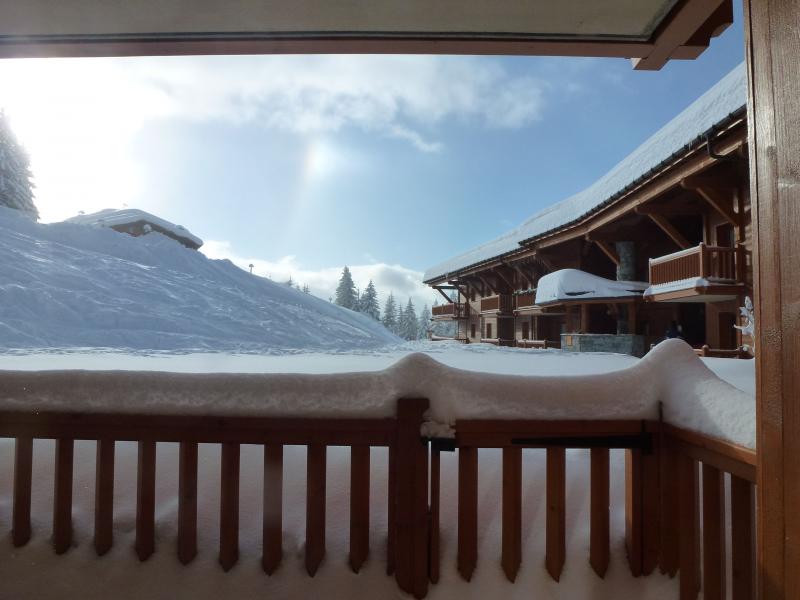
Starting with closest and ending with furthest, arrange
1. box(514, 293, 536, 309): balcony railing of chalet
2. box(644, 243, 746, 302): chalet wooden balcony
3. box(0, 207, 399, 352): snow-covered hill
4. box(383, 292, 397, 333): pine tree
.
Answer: box(644, 243, 746, 302): chalet wooden balcony < box(0, 207, 399, 352): snow-covered hill < box(514, 293, 536, 309): balcony railing of chalet < box(383, 292, 397, 333): pine tree

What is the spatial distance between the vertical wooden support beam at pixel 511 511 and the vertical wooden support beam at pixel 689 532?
624 millimetres

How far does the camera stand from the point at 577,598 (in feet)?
5.44

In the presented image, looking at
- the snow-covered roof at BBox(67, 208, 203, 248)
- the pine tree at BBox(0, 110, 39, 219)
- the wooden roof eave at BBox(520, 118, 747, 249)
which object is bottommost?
the wooden roof eave at BBox(520, 118, 747, 249)

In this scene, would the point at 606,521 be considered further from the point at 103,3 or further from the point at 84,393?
the point at 103,3

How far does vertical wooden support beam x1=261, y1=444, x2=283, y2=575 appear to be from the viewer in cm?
172

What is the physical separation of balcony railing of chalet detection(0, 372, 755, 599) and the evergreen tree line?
129 ft

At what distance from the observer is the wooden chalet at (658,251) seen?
7555mm

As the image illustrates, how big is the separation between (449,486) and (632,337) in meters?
10.4

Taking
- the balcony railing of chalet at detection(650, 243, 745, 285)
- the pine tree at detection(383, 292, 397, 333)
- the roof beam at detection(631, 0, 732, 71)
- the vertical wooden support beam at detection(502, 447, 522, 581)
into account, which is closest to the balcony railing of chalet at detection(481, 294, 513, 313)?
the balcony railing of chalet at detection(650, 243, 745, 285)

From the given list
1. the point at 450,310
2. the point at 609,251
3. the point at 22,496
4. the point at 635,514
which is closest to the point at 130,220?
the point at 450,310

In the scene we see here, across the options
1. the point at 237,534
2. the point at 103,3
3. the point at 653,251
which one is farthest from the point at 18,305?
the point at 653,251

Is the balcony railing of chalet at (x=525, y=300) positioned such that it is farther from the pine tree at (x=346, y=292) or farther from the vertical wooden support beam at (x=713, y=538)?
the pine tree at (x=346, y=292)

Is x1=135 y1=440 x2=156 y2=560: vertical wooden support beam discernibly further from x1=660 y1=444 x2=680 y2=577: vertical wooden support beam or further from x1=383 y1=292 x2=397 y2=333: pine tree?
x1=383 y1=292 x2=397 y2=333: pine tree

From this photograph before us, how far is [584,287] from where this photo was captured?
38.5 feet
